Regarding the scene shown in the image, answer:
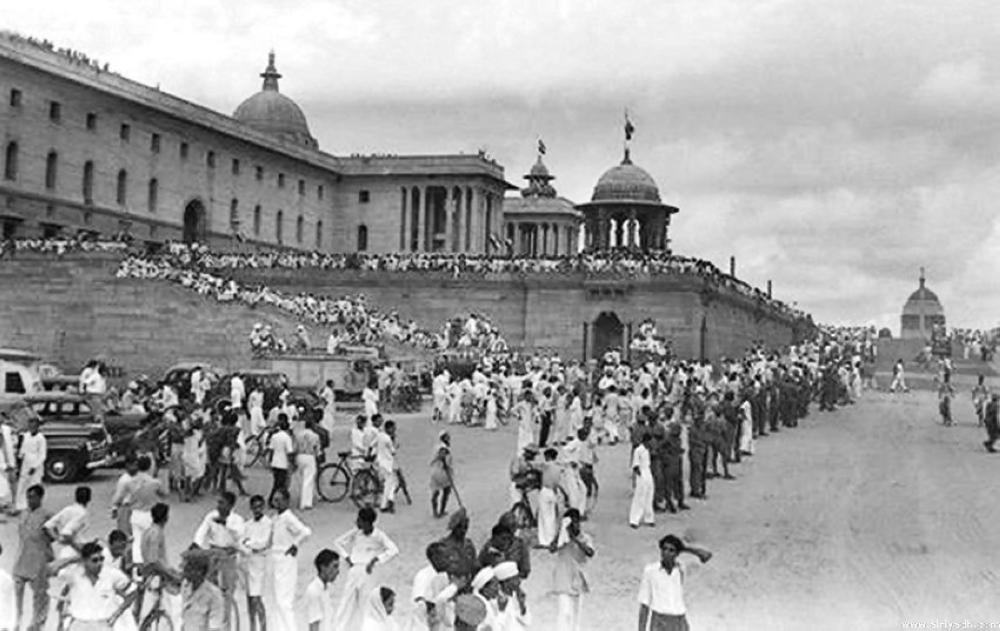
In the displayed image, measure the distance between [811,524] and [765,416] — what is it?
1129 centimetres

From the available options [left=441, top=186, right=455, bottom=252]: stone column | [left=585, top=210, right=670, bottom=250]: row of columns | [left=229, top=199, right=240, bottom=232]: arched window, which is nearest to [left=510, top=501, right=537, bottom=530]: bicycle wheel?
[left=585, top=210, right=670, bottom=250]: row of columns

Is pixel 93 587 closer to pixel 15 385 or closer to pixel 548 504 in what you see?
pixel 548 504

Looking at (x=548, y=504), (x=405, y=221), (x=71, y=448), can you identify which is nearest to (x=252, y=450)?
(x=71, y=448)

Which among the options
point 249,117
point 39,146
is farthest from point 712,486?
point 249,117

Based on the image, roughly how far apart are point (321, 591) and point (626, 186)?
42.6 m

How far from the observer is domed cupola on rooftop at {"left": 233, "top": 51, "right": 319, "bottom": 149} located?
73.2 m

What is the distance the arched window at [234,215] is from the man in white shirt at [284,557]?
2093 inches

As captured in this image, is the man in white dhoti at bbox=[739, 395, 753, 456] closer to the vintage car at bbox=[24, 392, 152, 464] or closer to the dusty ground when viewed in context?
the dusty ground

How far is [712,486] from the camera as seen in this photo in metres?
20.4

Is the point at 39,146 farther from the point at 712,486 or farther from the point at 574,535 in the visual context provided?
the point at 574,535

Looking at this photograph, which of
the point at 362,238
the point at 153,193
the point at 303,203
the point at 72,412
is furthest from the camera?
the point at 362,238

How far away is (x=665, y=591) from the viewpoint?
8.98 meters

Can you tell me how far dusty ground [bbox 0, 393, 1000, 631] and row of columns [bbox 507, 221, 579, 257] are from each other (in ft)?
200

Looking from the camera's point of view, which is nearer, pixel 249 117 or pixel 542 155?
pixel 249 117
